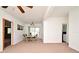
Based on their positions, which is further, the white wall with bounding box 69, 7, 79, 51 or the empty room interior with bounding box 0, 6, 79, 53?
the white wall with bounding box 69, 7, 79, 51

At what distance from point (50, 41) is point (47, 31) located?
3.32 feet

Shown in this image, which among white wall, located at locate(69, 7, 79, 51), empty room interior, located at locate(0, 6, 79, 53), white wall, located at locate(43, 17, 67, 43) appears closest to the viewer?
empty room interior, located at locate(0, 6, 79, 53)

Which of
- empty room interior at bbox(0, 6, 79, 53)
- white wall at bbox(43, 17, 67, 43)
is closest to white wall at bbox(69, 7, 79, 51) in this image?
empty room interior at bbox(0, 6, 79, 53)

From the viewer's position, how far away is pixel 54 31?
877 cm

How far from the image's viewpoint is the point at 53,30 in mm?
8781

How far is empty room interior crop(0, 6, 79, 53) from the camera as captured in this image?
214 inches

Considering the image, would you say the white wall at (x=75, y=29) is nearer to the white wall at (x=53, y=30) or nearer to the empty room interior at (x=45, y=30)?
the empty room interior at (x=45, y=30)

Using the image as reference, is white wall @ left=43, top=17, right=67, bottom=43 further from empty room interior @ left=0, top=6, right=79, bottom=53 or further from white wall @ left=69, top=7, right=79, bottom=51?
white wall @ left=69, top=7, right=79, bottom=51

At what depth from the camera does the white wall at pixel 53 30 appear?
876 centimetres

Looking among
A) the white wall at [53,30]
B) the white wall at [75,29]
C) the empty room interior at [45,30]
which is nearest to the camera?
the empty room interior at [45,30]

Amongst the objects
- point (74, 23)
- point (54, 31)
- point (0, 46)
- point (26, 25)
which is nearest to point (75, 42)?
point (74, 23)

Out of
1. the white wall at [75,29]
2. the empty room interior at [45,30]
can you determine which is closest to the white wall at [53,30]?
the empty room interior at [45,30]

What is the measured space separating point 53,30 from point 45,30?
30.6 inches
